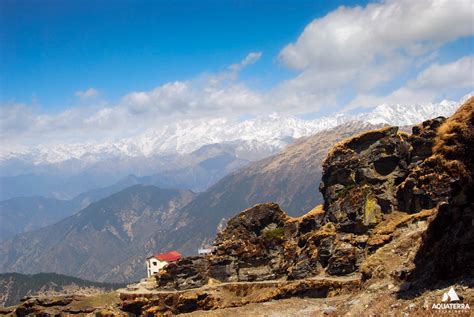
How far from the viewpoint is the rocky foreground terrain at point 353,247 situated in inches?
1186

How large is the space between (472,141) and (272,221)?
6160cm

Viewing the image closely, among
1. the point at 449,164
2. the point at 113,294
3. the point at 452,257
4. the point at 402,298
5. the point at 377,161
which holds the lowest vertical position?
the point at 113,294

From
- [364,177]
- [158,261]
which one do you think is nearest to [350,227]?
[364,177]

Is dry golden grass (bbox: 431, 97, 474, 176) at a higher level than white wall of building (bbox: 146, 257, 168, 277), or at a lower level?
higher

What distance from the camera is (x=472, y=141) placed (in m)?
27.9

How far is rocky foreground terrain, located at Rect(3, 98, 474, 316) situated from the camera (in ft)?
98.8

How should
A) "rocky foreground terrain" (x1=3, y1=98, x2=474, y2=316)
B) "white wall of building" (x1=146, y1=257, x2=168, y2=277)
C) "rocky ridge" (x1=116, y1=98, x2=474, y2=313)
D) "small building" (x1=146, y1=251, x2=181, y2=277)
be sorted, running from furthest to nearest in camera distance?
"white wall of building" (x1=146, y1=257, x2=168, y2=277) → "small building" (x1=146, y1=251, x2=181, y2=277) → "rocky ridge" (x1=116, y1=98, x2=474, y2=313) → "rocky foreground terrain" (x1=3, y1=98, x2=474, y2=316)

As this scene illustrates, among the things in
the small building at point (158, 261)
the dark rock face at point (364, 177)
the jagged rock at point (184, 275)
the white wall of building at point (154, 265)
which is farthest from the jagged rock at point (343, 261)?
the white wall of building at point (154, 265)

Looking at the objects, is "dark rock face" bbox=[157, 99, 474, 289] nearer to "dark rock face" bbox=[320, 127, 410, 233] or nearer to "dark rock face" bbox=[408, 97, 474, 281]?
"dark rock face" bbox=[320, 127, 410, 233]

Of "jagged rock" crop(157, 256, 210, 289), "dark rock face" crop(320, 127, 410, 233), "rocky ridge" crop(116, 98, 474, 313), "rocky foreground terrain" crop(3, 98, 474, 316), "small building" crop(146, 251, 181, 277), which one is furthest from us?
"small building" crop(146, 251, 181, 277)

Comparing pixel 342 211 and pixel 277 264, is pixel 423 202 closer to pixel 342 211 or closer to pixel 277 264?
pixel 342 211

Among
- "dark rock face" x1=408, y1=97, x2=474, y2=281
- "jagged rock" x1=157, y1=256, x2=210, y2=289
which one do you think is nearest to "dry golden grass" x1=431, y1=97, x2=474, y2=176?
"dark rock face" x1=408, y1=97, x2=474, y2=281

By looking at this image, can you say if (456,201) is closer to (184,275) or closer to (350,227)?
(350,227)

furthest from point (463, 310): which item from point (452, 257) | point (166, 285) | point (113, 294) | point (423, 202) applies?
point (113, 294)
